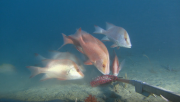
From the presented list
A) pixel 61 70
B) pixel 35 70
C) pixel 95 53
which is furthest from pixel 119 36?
pixel 35 70

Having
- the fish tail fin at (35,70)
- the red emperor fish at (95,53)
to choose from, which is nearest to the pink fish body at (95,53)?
the red emperor fish at (95,53)

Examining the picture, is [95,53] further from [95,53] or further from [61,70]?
[61,70]

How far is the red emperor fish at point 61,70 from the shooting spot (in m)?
2.62

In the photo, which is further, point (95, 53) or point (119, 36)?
point (119, 36)

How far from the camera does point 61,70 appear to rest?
267cm

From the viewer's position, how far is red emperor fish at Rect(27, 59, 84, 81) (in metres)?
2.62

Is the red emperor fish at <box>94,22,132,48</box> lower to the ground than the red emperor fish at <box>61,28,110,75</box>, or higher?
higher

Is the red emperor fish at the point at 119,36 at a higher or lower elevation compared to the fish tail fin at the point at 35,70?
higher

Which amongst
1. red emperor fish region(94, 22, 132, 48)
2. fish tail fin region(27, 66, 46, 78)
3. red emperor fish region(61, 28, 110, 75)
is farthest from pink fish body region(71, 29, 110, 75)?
fish tail fin region(27, 66, 46, 78)

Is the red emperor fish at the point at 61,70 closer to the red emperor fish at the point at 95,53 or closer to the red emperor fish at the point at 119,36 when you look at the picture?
the red emperor fish at the point at 95,53

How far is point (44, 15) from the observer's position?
10706 cm

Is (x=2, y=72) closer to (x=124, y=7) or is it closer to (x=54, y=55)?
(x=54, y=55)

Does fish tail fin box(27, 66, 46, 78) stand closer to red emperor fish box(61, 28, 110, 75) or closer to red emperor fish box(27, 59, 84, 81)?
red emperor fish box(27, 59, 84, 81)

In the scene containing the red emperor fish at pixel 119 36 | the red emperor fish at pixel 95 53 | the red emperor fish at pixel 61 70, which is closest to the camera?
the red emperor fish at pixel 95 53
